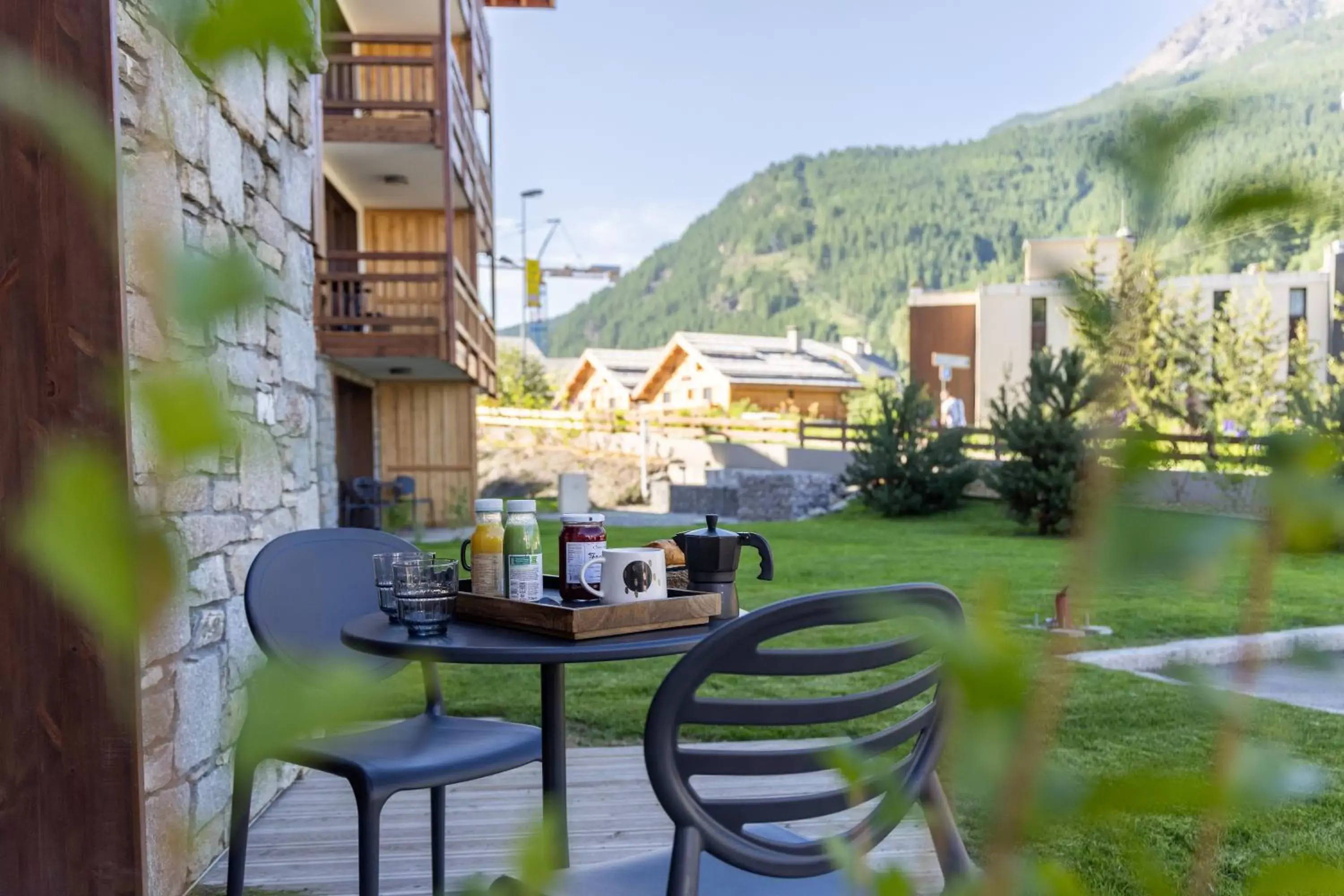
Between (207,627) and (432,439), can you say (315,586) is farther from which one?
(432,439)

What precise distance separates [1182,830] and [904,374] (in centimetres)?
3253

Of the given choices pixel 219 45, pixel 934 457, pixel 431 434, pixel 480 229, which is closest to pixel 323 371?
pixel 431 434

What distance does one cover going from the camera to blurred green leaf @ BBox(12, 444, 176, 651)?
264mm

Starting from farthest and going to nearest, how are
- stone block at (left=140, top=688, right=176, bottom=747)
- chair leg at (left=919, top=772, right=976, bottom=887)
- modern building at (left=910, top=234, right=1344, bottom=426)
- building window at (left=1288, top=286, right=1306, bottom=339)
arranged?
building window at (left=1288, top=286, right=1306, bottom=339)
modern building at (left=910, top=234, right=1344, bottom=426)
chair leg at (left=919, top=772, right=976, bottom=887)
stone block at (left=140, top=688, right=176, bottom=747)

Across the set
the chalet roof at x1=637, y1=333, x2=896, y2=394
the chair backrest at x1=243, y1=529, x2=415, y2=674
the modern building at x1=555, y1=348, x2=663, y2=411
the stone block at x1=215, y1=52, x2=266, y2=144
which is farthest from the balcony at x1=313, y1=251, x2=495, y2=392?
the modern building at x1=555, y1=348, x2=663, y2=411

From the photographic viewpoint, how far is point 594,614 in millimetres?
1749

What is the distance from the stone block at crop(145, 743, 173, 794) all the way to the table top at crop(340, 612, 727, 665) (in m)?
0.32

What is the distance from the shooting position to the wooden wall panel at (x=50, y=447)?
1.15m

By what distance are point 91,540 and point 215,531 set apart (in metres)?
2.39

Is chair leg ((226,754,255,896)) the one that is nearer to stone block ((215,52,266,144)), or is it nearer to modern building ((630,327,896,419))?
stone block ((215,52,266,144))

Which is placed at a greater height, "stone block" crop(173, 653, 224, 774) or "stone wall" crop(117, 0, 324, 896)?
"stone wall" crop(117, 0, 324, 896)

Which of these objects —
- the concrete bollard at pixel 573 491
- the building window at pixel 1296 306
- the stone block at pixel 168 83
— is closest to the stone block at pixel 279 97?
the stone block at pixel 168 83

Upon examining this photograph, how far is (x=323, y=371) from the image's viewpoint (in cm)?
992

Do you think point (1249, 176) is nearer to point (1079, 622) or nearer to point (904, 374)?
point (1079, 622)
